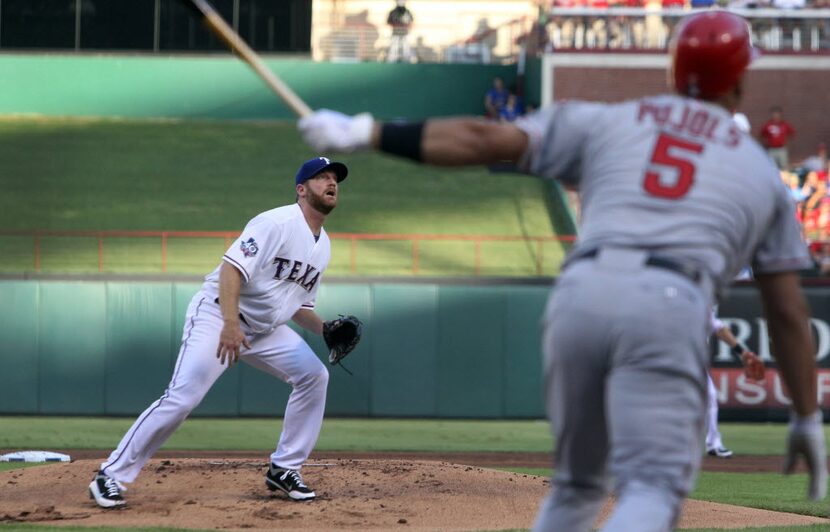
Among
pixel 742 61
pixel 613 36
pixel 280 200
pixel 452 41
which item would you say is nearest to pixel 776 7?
pixel 613 36

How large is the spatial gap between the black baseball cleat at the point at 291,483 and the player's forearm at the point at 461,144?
14.0 feet

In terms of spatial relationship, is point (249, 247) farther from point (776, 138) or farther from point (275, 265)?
point (776, 138)

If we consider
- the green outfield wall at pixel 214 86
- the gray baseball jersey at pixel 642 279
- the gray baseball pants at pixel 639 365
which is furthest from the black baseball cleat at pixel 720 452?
the green outfield wall at pixel 214 86

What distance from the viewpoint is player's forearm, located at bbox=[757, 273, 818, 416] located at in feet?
12.8

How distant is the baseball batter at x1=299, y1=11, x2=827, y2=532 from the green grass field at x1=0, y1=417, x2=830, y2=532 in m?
6.15

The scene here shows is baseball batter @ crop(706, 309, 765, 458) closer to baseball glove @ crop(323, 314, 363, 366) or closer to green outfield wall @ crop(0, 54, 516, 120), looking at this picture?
baseball glove @ crop(323, 314, 363, 366)

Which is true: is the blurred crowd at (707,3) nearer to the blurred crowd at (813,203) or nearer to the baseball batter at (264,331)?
the blurred crowd at (813,203)

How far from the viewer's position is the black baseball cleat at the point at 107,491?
7203 millimetres

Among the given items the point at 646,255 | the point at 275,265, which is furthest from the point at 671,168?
the point at 275,265

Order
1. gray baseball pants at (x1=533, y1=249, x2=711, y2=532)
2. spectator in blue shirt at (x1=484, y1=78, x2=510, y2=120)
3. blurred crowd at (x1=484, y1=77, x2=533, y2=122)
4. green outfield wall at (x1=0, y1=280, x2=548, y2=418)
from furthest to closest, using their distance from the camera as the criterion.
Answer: spectator in blue shirt at (x1=484, y1=78, x2=510, y2=120) < blurred crowd at (x1=484, y1=77, x2=533, y2=122) < green outfield wall at (x1=0, y1=280, x2=548, y2=418) < gray baseball pants at (x1=533, y1=249, x2=711, y2=532)

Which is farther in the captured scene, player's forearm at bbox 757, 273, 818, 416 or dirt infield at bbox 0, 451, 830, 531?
dirt infield at bbox 0, 451, 830, 531

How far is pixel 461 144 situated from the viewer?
3744 millimetres

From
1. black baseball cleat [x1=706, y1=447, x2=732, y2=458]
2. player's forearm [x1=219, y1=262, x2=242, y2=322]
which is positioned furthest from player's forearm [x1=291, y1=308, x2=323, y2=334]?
black baseball cleat [x1=706, y1=447, x2=732, y2=458]

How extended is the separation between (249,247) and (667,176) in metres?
3.95
